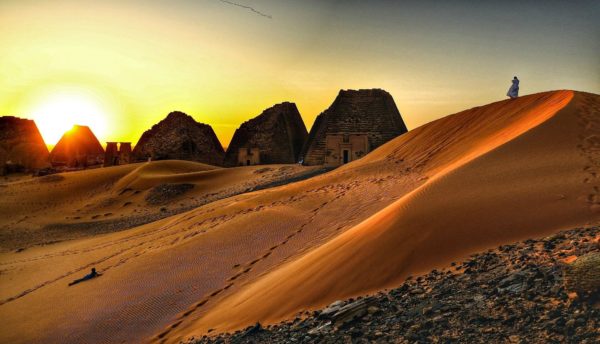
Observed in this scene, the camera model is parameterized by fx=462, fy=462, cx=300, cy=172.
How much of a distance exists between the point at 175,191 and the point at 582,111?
23.6m

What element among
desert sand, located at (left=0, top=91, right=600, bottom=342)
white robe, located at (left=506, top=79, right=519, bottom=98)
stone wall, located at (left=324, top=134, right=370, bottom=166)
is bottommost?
desert sand, located at (left=0, top=91, right=600, bottom=342)

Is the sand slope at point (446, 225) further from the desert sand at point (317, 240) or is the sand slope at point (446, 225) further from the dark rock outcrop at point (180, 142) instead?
the dark rock outcrop at point (180, 142)

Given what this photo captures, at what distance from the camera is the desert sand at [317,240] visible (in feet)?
19.3

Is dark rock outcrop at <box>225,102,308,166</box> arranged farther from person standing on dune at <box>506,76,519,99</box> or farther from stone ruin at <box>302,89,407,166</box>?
Answer: person standing on dune at <box>506,76,519,99</box>

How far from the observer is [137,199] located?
29250 mm

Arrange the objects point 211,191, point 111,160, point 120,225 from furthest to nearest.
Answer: point 111,160 < point 211,191 < point 120,225

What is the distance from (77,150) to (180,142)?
1480 centimetres

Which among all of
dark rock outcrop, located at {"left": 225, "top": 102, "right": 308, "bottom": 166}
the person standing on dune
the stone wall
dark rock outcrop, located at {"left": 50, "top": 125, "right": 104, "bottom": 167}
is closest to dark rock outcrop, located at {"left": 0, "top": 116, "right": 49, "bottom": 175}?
dark rock outcrop, located at {"left": 50, "top": 125, "right": 104, "bottom": 167}

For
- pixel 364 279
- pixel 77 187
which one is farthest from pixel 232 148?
pixel 364 279

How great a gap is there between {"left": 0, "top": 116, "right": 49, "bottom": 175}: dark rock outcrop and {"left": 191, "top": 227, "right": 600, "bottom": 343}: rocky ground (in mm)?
55962

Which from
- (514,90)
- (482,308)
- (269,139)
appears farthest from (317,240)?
(269,139)

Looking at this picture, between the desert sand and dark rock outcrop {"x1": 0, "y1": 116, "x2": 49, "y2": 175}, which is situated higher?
dark rock outcrop {"x1": 0, "y1": 116, "x2": 49, "y2": 175}

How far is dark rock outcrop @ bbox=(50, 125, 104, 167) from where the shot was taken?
52219mm

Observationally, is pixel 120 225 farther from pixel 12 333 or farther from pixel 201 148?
pixel 201 148
